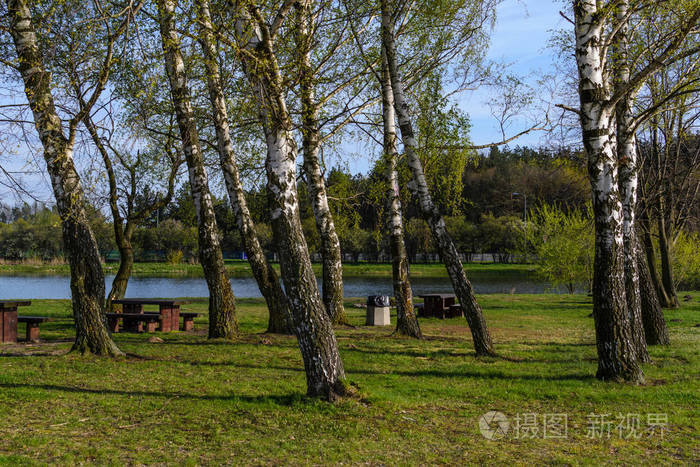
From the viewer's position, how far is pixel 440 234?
31.0 feet

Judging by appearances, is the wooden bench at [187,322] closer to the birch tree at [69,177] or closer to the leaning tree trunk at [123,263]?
the leaning tree trunk at [123,263]

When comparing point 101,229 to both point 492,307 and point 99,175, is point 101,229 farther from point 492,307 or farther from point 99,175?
point 99,175

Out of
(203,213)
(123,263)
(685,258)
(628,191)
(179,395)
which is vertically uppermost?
(628,191)

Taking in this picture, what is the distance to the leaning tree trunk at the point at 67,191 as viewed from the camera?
7562 millimetres

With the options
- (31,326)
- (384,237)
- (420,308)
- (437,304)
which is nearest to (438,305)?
(437,304)

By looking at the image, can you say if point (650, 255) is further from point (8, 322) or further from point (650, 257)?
point (8, 322)

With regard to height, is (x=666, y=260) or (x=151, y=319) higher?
(x=666, y=260)

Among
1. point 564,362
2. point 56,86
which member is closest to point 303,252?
point 56,86

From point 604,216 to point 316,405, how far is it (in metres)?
4.32

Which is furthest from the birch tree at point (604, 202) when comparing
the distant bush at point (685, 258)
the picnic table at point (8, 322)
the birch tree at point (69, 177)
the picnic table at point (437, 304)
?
the distant bush at point (685, 258)

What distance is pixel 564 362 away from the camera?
8.88 metres

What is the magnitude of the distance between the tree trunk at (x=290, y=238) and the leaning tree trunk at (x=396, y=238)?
503 cm

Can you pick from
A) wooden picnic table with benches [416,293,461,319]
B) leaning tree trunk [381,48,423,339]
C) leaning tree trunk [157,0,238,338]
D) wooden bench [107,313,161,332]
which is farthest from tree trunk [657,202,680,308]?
wooden bench [107,313,161,332]

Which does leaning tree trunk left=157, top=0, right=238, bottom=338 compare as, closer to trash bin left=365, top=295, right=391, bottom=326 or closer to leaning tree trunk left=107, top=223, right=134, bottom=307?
trash bin left=365, top=295, right=391, bottom=326
